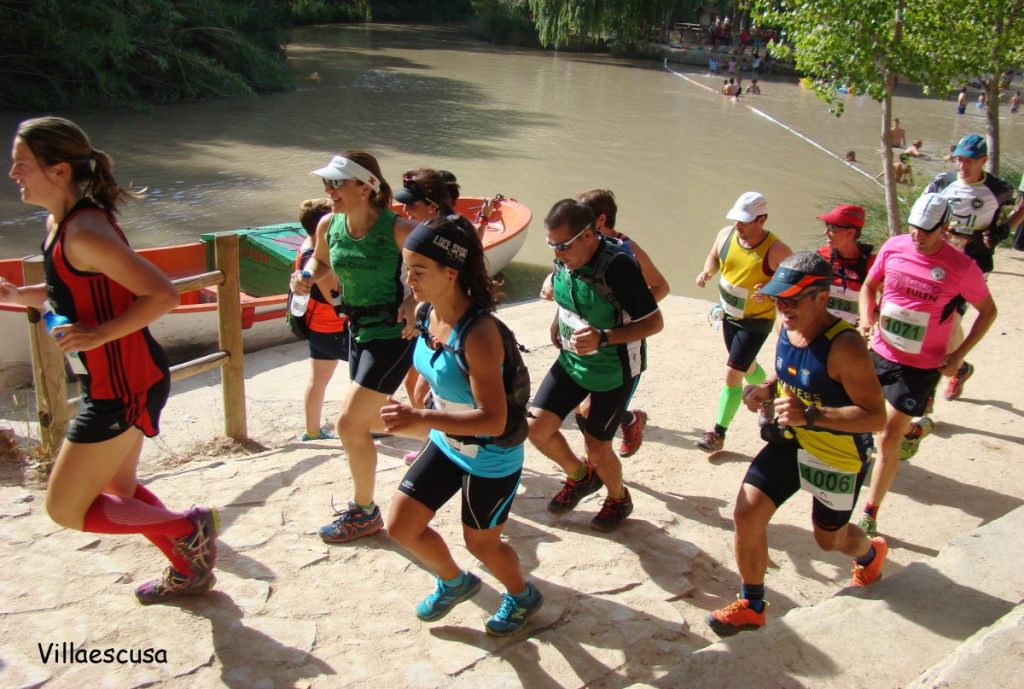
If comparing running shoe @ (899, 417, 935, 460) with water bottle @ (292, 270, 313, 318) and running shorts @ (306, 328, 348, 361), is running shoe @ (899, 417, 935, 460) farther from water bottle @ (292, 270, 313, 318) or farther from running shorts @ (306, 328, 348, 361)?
water bottle @ (292, 270, 313, 318)

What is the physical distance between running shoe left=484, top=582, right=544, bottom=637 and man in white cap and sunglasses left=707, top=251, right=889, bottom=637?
2.56 feet

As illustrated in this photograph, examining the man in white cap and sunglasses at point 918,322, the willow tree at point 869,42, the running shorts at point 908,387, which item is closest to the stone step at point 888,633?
the man in white cap and sunglasses at point 918,322

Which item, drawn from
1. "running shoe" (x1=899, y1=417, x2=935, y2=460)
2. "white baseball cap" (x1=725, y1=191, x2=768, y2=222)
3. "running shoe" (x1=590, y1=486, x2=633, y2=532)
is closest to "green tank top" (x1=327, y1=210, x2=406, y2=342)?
"running shoe" (x1=590, y1=486, x2=633, y2=532)

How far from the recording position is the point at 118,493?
3.37m

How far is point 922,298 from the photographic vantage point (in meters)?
4.61

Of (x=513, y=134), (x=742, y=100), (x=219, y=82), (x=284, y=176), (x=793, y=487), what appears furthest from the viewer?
(x=742, y=100)

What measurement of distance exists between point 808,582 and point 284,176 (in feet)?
56.6

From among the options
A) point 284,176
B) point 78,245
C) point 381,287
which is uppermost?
point 78,245

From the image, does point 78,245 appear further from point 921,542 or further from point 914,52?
point 914,52

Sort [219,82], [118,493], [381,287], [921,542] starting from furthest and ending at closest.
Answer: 1. [219,82]
2. [921,542]
3. [381,287]
4. [118,493]

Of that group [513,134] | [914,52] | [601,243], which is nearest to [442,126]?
[513,134]

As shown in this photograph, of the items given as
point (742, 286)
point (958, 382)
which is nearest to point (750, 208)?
point (742, 286)

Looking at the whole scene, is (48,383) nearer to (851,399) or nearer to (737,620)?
(737,620)

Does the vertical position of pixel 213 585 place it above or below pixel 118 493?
below
